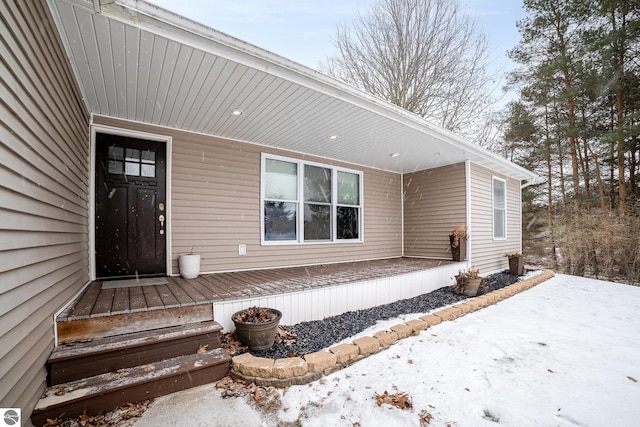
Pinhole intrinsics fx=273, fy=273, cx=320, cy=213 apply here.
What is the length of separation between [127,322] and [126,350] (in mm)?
284

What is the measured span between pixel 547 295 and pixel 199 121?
20.9 ft

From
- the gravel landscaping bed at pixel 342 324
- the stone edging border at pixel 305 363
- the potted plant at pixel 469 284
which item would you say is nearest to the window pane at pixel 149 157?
the gravel landscaping bed at pixel 342 324

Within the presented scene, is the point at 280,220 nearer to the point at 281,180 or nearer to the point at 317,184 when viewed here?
the point at 281,180

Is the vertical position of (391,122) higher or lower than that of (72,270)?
higher

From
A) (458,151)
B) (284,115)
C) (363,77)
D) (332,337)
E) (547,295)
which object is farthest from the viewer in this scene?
(363,77)

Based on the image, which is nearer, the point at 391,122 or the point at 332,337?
the point at 332,337

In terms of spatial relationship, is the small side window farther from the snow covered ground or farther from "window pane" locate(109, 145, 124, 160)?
"window pane" locate(109, 145, 124, 160)

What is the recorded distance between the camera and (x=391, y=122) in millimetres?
3885

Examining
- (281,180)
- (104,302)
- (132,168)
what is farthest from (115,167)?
(281,180)

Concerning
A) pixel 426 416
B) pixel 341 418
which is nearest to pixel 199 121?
pixel 341 418

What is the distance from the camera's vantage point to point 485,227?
644cm

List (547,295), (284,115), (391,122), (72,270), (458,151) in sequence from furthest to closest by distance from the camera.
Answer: (458,151) < (547,295) < (391,122) < (284,115) < (72,270)

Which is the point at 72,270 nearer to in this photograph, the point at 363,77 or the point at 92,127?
the point at 92,127

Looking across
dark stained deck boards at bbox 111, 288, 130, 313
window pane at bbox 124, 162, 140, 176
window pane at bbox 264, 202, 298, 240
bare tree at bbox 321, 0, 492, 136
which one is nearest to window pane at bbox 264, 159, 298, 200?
window pane at bbox 264, 202, 298, 240
